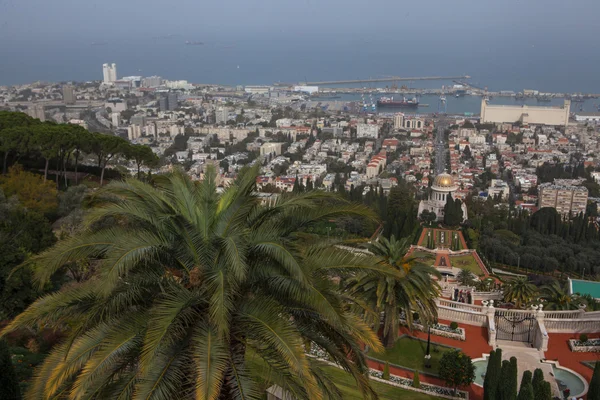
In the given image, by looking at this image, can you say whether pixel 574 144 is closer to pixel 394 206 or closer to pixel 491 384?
pixel 394 206

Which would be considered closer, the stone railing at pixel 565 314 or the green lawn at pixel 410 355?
the green lawn at pixel 410 355

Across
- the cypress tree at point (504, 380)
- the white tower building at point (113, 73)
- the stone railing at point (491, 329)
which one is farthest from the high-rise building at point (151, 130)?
the cypress tree at point (504, 380)

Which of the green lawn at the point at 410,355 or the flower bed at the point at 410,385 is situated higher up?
the flower bed at the point at 410,385

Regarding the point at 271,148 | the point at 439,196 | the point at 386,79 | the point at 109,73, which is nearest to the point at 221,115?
the point at 271,148

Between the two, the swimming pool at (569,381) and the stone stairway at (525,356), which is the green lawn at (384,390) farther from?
the swimming pool at (569,381)

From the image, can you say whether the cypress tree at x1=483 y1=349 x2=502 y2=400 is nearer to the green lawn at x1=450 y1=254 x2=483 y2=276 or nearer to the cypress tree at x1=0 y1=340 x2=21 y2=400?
the cypress tree at x1=0 y1=340 x2=21 y2=400

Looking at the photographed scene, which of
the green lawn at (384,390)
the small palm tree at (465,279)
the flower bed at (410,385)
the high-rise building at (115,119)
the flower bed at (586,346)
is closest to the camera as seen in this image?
the green lawn at (384,390)

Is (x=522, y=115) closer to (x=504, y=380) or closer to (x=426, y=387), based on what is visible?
(x=426, y=387)
